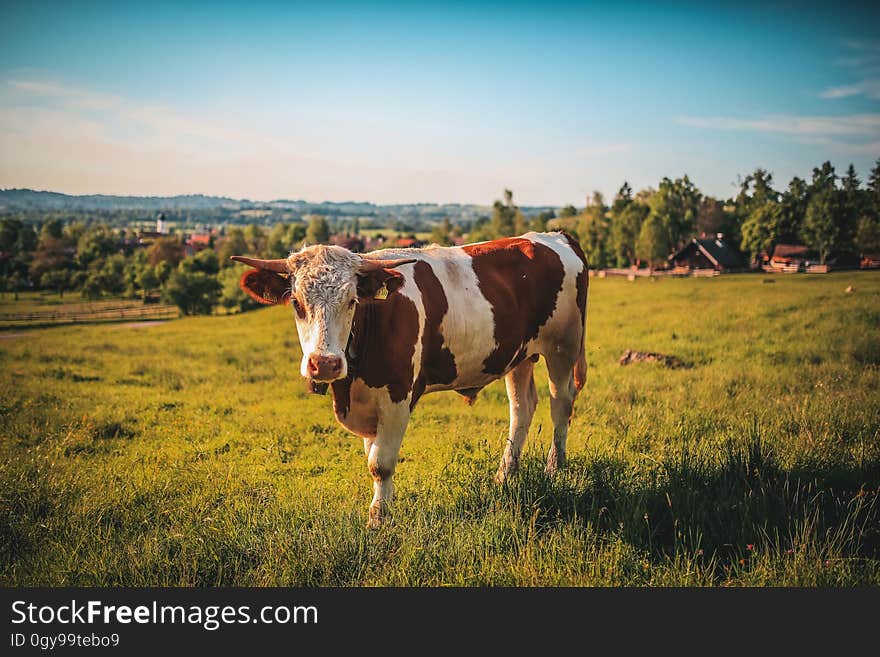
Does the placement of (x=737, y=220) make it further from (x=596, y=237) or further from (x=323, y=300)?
(x=323, y=300)

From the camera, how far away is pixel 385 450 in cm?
459

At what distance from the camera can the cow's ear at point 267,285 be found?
4.30 meters

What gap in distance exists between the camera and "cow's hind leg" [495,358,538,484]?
5898 mm

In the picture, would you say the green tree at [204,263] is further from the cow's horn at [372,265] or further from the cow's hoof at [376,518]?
the cow's horn at [372,265]

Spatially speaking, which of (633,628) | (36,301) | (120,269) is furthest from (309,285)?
(120,269)

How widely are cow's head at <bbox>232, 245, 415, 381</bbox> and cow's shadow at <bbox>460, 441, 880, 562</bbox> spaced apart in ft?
5.75

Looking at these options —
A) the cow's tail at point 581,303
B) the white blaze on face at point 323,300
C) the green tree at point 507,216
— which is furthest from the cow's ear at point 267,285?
the green tree at point 507,216

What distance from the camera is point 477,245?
5.84m

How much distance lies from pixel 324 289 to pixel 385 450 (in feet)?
4.89

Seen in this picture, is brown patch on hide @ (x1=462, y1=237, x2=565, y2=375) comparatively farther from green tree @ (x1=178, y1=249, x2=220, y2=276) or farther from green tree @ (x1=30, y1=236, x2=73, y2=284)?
green tree @ (x1=178, y1=249, x2=220, y2=276)

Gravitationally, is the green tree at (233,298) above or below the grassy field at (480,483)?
below

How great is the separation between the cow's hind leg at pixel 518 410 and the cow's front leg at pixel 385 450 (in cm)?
146

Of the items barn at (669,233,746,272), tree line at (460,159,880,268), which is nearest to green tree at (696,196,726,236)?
tree line at (460,159,880,268)

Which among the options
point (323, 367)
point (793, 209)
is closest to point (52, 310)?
point (323, 367)
